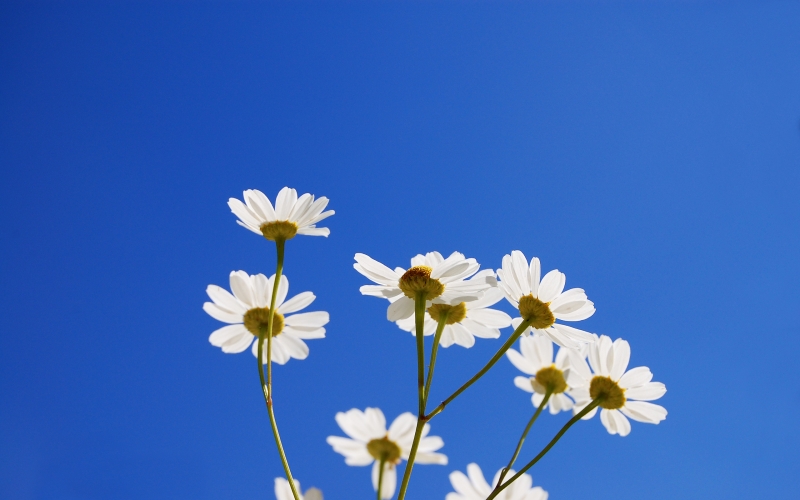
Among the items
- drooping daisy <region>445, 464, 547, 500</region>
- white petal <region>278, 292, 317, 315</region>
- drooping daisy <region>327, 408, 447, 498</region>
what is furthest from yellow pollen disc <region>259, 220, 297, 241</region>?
drooping daisy <region>445, 464, 547, 500</region>

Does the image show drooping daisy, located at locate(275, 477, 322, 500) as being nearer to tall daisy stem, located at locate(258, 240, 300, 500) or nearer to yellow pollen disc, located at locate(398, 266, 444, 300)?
tall daisy stem, located at locate(258, 240, 300, 500)

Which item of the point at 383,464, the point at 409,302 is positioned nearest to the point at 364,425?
the point at 383,464

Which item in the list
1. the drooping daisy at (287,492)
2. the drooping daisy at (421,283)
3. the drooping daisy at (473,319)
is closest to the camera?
the drooping daisy at (287,492)

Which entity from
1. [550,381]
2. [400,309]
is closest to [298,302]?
[400,309]

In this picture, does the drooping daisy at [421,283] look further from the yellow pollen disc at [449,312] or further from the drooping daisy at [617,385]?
the drooping daisy at [617,385]

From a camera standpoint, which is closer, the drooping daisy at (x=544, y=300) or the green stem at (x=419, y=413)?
the green stem at (x=419, y=413)

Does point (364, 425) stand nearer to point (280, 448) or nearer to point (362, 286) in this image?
point (280, 448)

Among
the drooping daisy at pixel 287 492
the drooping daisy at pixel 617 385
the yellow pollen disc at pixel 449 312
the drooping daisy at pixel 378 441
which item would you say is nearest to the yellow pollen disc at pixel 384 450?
the drooping daisy at pixel 378 441
